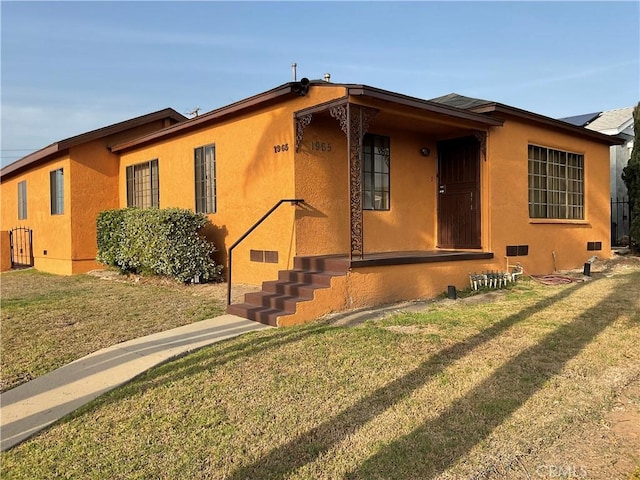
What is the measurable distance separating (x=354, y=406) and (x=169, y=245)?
7195mm

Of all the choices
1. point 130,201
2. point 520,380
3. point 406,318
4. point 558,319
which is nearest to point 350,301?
point 406,318

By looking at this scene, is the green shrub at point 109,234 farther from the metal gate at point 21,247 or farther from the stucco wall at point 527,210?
the stucco wall at point 527,210

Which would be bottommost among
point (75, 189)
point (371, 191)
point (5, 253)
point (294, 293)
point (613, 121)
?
point (294, 293)

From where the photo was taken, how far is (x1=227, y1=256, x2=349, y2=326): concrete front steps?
7145 millimetres

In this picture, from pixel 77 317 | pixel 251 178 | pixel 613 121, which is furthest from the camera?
pixel 613 121

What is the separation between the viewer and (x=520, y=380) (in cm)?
471

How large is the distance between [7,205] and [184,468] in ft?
64.9

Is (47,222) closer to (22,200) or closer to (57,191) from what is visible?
(57,191)

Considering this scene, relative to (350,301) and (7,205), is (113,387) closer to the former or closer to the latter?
(350,301)

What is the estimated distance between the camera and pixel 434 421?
12.9 feet

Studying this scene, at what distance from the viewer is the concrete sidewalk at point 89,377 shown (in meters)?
4.34

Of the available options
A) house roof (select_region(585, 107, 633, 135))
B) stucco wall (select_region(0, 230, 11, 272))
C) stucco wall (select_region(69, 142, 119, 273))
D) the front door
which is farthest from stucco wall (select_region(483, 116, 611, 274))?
stucco wall (select_region(0, 230, 11, 272))

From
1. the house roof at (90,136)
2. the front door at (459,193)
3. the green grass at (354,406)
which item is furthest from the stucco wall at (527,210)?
the house roof at (90,136)

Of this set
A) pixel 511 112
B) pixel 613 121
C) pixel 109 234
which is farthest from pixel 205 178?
pixel 613 121
